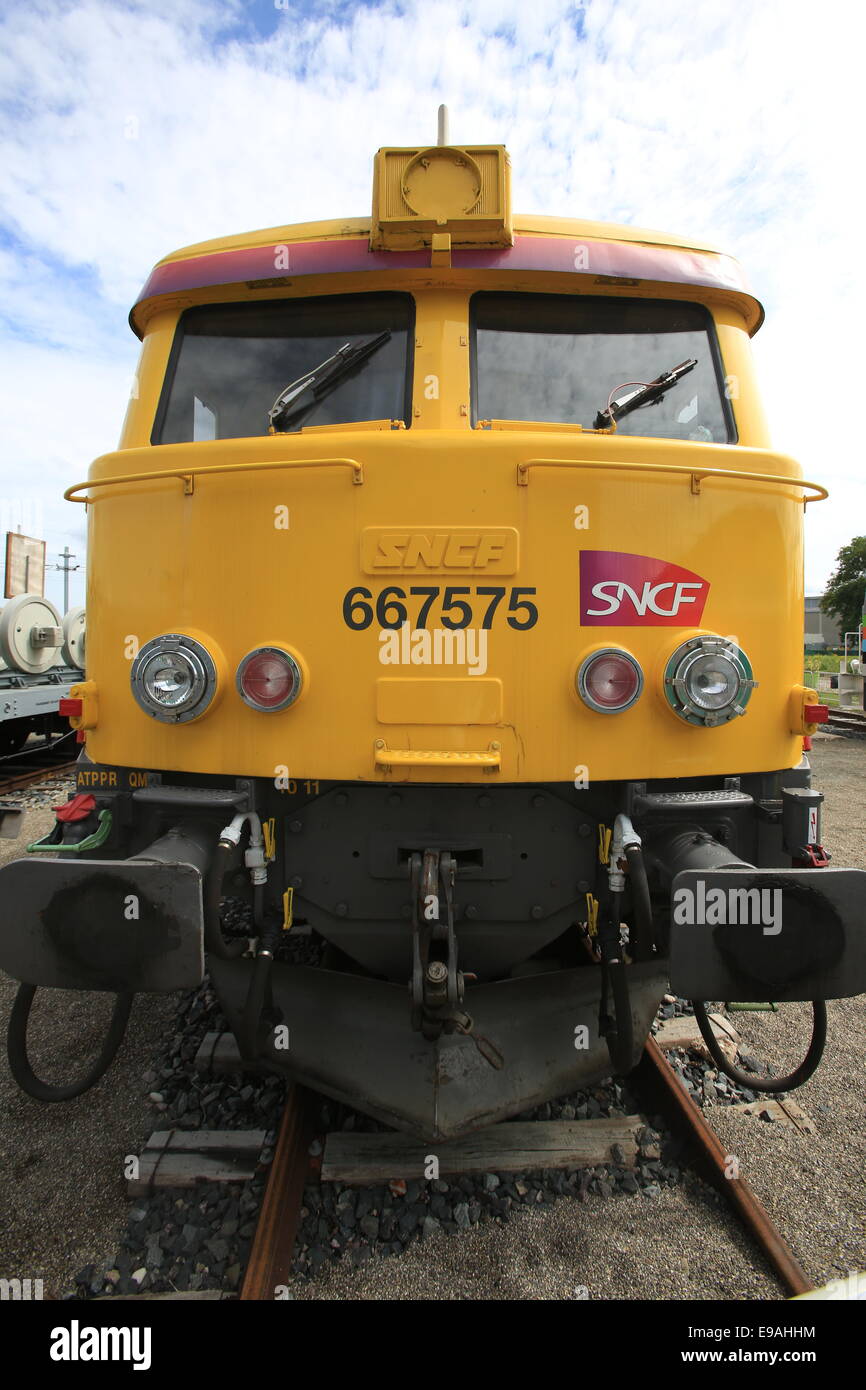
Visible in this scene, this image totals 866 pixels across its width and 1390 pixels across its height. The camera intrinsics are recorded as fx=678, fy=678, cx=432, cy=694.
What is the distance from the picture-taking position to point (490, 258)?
2.44m

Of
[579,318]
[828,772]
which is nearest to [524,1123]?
[579,318]

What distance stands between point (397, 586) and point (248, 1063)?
167 cm

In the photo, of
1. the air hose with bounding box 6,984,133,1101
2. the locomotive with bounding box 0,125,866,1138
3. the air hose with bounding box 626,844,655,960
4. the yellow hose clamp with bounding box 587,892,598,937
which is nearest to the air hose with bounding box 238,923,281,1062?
the locomotive with bounding box 0,125,866,1138

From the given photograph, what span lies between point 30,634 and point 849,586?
57.0 m

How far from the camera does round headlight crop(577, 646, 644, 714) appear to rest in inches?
78.9

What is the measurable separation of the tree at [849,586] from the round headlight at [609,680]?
56502mm

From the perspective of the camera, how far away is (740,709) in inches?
78.3

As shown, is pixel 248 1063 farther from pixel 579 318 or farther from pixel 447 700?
pixel 579 318

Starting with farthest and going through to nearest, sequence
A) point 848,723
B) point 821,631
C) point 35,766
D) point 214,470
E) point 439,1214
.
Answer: point 821,631, point 848,723, point 35,766, point 439,1214, point 214,470

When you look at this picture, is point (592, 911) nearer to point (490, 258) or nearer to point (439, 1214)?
point (439, 1214)

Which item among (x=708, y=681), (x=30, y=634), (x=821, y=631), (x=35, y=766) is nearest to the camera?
(x=708, y=681)

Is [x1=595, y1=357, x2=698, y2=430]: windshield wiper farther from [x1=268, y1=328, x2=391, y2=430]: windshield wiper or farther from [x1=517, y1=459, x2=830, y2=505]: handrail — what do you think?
[x1=268, y1=328, x2=391, y2=430]: windshield wiper

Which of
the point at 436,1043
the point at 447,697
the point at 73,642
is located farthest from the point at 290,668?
the point at 73,642

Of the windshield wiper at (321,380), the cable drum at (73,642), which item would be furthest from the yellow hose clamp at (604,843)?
the cable drum at (73,642)
